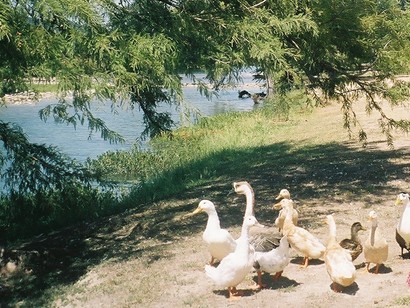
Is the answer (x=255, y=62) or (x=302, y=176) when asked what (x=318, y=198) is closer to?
(x=302, y=176)

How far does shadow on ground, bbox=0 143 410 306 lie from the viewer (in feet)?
30.9

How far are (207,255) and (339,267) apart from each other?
2.55 metres

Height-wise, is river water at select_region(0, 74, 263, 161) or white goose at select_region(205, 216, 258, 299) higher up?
white goose at select_region(205, 216, 258, 299)

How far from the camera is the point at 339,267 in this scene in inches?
265

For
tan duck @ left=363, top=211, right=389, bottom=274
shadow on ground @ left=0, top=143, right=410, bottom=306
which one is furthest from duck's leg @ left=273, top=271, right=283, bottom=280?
tan duck @ left=363, top=211, right=389, bottom=274

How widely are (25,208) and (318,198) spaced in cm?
571

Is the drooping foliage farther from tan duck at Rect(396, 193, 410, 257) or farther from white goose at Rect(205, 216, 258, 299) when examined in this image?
tan duck at Rect(396, 193, 410, 257)

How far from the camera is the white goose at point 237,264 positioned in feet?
22.4

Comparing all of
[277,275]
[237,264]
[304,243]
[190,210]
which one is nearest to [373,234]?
[304,243]

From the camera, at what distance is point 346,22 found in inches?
500

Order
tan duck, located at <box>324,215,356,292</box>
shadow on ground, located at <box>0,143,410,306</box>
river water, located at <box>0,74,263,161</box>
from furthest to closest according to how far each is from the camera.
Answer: river water, located at <box>0,74,263,161</box> < shadow on ground, located at <box>0,143,410,306</box> < tan duck, located at <box>324,215,356,292</box>

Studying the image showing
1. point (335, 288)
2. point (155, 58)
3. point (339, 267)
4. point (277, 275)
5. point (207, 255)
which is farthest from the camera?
point (207, 255)

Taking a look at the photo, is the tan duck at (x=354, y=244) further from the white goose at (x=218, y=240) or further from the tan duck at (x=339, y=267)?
the white goose at (x=218, y=240)

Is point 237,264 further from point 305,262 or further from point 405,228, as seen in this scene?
point 405,228
